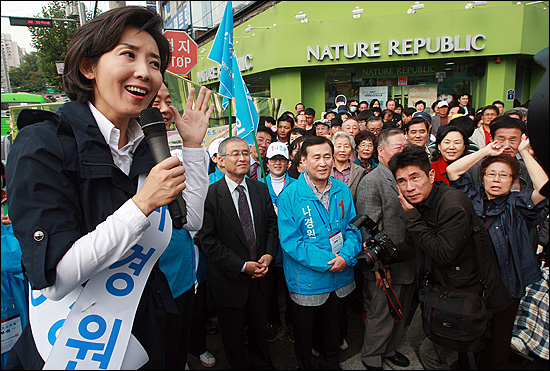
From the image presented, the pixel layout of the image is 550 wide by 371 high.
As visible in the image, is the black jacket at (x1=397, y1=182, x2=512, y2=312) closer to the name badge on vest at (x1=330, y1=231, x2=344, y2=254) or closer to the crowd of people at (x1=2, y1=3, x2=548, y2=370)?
the crowd of people at (x1=2, y1=3, x2=548, y2=370)

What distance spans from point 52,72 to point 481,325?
20.7m

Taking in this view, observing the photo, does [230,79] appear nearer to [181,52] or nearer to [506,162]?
[181,52]

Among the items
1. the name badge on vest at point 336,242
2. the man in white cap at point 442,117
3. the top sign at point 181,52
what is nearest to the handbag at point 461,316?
the name badge on vest at point 336,242

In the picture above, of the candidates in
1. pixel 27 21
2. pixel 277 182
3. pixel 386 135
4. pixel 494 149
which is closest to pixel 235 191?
pixel 277 182

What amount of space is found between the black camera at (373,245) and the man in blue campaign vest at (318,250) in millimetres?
163

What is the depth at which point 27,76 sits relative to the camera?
105ft

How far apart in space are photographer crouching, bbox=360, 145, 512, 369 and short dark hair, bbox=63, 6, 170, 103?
6.49 feet

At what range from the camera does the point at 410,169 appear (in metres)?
2.55

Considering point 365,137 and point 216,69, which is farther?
point 216,69

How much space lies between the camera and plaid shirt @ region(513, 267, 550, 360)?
2.84 meters

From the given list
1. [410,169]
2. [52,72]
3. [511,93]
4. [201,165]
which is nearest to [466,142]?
[410,169]

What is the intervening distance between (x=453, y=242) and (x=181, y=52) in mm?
5254

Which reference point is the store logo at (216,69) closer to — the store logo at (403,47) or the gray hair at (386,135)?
the store logo at (403,47)

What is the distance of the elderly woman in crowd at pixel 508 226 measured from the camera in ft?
8.32
